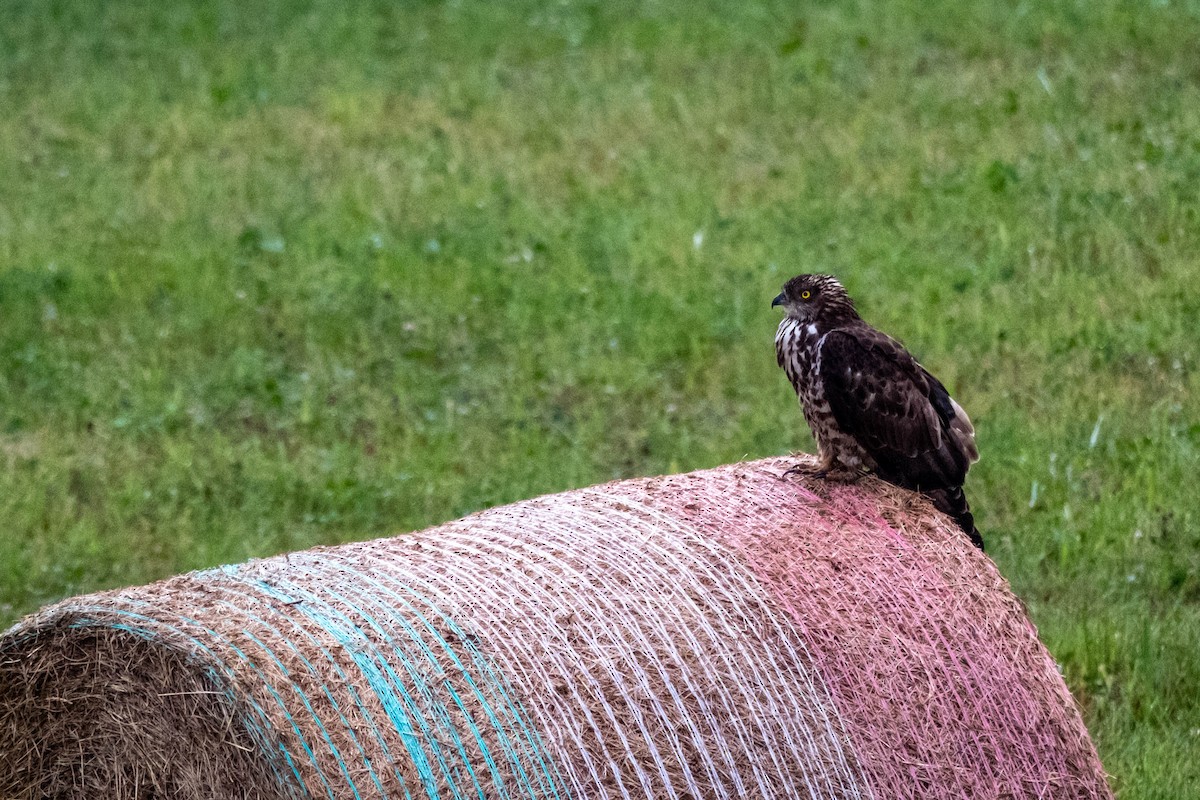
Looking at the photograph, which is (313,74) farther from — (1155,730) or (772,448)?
(1155,730)

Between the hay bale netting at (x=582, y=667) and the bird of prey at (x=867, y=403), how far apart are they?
158 millimetres

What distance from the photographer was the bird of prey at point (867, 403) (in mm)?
5492

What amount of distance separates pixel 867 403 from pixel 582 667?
4.97 ft

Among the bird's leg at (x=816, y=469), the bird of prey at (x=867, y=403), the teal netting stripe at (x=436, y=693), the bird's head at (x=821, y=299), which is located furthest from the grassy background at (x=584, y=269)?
the teal netting stripe at (x=436, y=693)

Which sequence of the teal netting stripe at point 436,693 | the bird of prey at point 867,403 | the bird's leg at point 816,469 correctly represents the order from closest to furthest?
1. the teal netting stripe at point 436,693
2. the bird of prey at point 867,403
3. the bird's leg at point 816,469

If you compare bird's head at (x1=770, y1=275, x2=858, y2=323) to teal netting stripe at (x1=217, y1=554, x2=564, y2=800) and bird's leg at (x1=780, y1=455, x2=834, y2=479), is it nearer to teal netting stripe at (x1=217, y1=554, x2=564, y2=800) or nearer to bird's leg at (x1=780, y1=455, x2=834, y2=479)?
bird's leg at (x1=780, y1=455, x2=834, y2=479)

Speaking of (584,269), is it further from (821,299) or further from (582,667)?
(582,667)

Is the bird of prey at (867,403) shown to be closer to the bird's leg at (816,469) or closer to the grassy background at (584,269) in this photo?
the bird's leg at (816,469)

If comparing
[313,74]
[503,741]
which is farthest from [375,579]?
[313,74]

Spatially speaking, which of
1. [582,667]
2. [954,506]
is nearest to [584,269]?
[954,506]

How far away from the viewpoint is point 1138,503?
853 centimetres

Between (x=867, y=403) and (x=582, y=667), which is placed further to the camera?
(x=867, y=403)

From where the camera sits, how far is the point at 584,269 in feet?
39.8

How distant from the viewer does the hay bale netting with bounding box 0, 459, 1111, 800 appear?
4.41 metres
